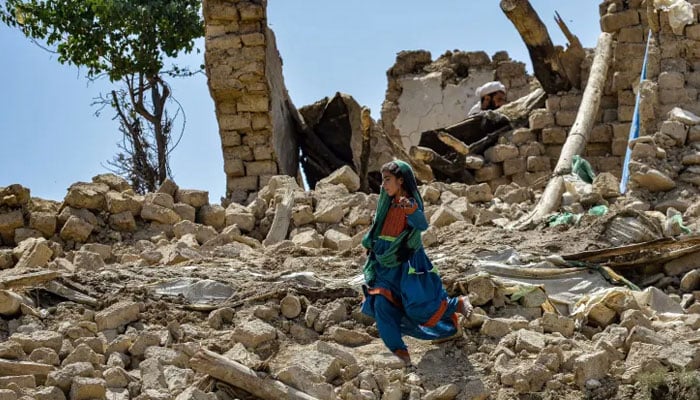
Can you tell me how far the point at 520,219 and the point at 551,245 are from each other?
1.42m

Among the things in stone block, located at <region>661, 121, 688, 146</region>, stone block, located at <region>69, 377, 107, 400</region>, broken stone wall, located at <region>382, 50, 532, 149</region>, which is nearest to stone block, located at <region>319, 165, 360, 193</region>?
stone block, located at <region>661, 121, 688, 146</region>

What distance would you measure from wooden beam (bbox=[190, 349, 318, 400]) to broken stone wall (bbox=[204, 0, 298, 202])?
5.59m

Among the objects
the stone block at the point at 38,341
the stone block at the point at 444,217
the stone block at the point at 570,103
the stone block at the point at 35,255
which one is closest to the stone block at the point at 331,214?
the stone block at the point at 444,217

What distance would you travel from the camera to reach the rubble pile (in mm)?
6074

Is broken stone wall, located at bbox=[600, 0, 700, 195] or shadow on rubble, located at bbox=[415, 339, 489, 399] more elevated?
broken stone wall, located at bbox=[600, 0, 700, 195]

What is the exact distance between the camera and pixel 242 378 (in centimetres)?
602

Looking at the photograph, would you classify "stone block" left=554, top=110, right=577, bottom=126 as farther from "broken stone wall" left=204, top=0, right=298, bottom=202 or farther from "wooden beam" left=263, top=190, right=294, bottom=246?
"wooden beam" left=263, top=190, right=294, bottom=246

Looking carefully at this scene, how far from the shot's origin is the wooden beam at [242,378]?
19.5 ft

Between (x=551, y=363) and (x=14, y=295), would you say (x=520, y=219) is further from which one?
(x=14, y=295)

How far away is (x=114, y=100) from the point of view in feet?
48.1

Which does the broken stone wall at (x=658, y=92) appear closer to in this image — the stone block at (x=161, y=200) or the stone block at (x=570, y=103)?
the stone block at (x=570, y=103)

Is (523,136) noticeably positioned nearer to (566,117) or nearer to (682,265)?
(566,117)

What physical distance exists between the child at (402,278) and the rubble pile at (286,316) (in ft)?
0.41

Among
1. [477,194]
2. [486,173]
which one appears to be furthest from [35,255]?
[486,173]
